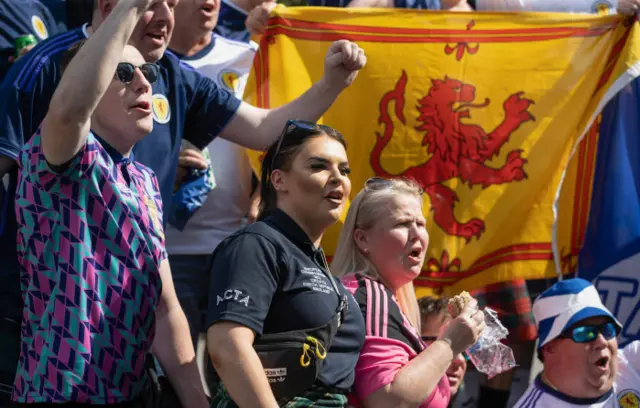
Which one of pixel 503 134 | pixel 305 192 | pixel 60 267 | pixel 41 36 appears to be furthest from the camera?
pixel 503 134

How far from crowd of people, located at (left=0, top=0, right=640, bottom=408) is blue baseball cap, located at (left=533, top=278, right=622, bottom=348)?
60 centimetres

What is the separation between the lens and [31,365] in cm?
286

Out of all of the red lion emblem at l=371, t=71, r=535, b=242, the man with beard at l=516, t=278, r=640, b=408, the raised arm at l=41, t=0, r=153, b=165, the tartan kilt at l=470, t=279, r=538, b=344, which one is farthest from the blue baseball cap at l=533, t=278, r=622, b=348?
the raised arm at l=41, t=0, r=153, b=165

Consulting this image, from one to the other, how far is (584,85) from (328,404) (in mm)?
2886

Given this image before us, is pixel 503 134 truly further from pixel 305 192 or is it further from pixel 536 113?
pixel 305 192

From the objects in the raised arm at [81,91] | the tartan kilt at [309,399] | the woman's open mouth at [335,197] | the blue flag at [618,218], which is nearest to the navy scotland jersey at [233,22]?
the blue flag at [618,218]

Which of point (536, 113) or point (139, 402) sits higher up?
point (536, 113)

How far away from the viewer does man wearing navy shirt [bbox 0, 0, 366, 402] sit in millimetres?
3232

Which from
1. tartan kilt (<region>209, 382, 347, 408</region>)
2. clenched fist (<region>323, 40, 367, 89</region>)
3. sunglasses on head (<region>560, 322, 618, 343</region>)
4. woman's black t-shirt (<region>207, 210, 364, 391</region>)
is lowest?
tartan kilt (<region>209, 382, 347, 408</region>)

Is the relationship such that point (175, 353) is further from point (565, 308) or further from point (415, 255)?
point (565, 308)

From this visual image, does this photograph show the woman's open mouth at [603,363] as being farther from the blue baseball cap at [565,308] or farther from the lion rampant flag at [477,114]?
the lion rampant flag at [477,114]

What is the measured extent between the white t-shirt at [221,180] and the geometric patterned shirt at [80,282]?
67.8 inches

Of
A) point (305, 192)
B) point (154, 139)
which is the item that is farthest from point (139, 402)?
Answer: point (154, 139)

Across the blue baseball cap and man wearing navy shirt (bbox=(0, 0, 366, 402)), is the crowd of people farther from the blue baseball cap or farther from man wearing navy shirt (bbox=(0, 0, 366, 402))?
the blue baseball cap
